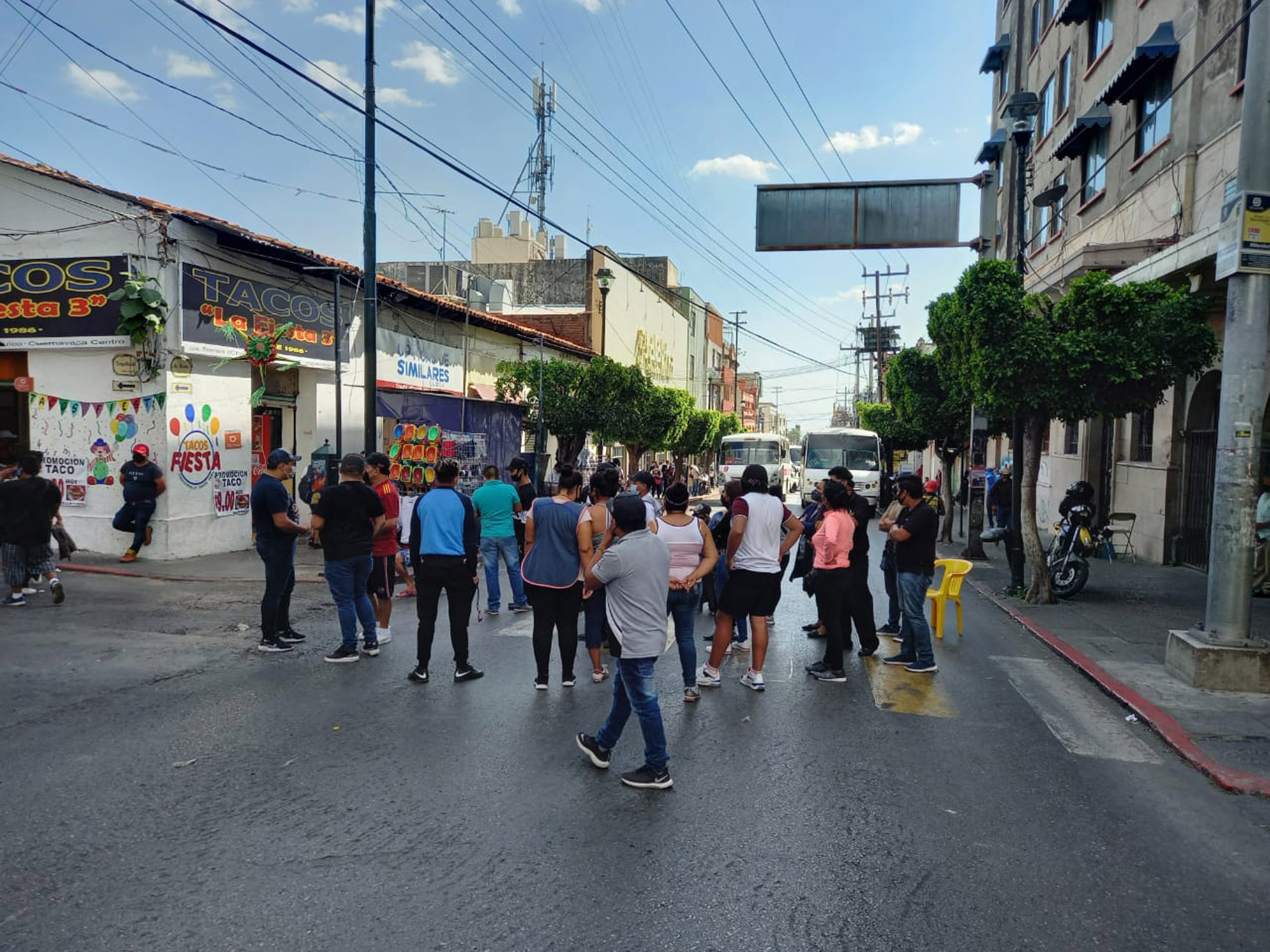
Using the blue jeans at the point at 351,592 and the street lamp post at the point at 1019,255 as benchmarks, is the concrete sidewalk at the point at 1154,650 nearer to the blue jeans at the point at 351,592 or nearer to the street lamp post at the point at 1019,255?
the street lamp post at the point at 1019,255

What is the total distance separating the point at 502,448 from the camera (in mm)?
19953

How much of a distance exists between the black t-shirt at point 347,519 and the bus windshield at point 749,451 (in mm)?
29567

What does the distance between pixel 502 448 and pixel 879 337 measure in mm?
37797

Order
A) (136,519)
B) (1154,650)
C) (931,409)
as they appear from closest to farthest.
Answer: (1154,650), (136,519), (931,409)

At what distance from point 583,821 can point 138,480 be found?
10.6 metres

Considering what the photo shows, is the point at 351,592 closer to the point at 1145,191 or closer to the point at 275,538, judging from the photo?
the point at 275,538

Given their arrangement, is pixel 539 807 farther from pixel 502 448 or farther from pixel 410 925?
pixel 502 448

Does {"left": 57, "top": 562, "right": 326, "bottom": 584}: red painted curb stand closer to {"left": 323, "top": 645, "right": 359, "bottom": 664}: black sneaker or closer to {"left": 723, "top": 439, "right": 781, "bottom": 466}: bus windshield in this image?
{"left": 323, "top": 645, "right": 359, "bottom": 664}: black sneaker

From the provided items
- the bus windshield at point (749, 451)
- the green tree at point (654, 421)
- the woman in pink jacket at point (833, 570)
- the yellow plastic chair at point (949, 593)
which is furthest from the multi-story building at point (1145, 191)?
the bus windshield at point (749, 451)

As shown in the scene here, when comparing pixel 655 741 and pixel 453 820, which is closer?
pixel 453 820

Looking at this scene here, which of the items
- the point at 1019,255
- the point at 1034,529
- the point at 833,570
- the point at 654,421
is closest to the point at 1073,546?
the point at 1034,529

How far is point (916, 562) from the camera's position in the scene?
756cm

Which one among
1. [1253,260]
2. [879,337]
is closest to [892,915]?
[1253,260]

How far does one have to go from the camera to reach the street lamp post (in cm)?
1264
